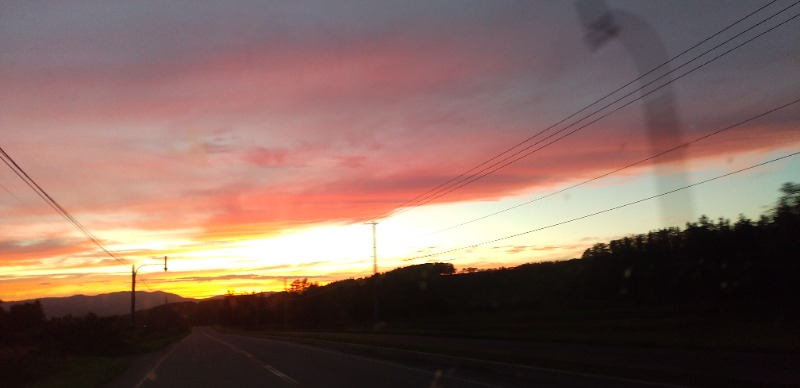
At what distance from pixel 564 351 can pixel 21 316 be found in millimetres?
64289

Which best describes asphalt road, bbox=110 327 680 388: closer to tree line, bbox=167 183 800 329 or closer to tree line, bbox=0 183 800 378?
tree line, bbox=0 183 800 378

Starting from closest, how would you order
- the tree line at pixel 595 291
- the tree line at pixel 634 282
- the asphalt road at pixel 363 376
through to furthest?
the asphalt road at pixel 363 376
the tree line at pixel 595 291
the tree line at pixel 634 282

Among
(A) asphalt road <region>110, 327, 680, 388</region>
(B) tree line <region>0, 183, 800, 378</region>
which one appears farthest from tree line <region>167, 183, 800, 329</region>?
(A) asphalt road <region>110, 327, 680, 388</region>

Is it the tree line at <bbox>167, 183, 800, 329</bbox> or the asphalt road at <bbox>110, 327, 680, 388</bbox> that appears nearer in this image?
the asphalt road at <bbox>110, 327, 680, 388</bbox>

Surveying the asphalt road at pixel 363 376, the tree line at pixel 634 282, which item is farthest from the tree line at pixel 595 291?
the asphalt road at pixel 363 376

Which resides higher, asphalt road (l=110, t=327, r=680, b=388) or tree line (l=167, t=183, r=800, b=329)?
tree line (l=167, t=183, r=800, b=329)

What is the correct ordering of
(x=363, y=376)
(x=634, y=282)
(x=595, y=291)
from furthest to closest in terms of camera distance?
(x=595, y=291) < (x=634, y=282) < (x=363, y=376)

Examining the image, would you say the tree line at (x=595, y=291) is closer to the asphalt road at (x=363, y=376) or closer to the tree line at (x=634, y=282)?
the tree line at (x=634, y=282)

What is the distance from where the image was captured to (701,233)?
79.4 metres

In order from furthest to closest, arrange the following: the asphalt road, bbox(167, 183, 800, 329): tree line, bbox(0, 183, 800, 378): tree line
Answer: bbox(167, 183, 800, 329): tree line
bbox(0, 183, 800, 378): tree line
the asphalt road

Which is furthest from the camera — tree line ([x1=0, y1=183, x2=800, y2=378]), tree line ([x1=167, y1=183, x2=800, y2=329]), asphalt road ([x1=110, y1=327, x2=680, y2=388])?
tree line ([x1=167, y1=183, x2=800, y2=329])

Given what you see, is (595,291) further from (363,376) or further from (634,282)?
(363,376)

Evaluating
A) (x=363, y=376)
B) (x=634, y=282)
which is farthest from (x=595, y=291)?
(x=363, y=376)

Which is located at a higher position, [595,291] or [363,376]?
[595,291]
